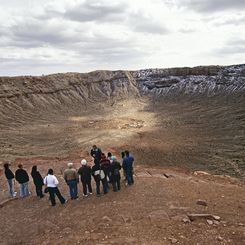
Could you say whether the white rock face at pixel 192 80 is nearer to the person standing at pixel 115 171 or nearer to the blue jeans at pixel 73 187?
the person standing at pixel 115 171

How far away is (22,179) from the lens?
13.0 meters

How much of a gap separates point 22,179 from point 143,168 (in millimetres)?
7740

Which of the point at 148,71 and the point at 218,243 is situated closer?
the point at 218,243

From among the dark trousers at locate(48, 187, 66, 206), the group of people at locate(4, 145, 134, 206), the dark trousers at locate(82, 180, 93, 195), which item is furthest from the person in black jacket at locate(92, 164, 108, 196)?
the dark trousers at locate(48, 187, 66, 206)

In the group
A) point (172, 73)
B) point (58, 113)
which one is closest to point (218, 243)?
point (58, 113)

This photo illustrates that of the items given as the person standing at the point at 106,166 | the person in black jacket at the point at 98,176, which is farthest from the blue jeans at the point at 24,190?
the person standing at the point at 106,166

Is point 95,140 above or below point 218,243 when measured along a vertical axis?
below

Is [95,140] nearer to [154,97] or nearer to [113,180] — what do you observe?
[113,180]

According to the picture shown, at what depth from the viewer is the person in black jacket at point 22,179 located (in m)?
13.1

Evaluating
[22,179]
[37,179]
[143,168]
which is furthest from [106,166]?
[143,168]

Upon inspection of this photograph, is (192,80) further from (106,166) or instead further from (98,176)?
(98,176)

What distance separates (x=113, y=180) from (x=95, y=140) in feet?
75.3

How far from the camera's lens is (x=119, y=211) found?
35.8ft

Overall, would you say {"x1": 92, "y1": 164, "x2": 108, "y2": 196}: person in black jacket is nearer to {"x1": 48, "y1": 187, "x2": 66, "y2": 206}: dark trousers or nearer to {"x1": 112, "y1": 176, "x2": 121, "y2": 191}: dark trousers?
{"x1": 112, "y1": 176, "x2": 121, "y2": 191}: dark trousers
